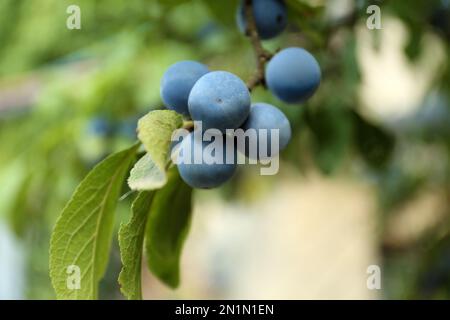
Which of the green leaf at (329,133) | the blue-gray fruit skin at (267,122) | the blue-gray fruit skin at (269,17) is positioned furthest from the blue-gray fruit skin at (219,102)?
the green leaf at (329,133)

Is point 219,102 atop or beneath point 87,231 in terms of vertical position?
atop

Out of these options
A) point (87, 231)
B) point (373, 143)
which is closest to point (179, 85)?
point (87, 231)

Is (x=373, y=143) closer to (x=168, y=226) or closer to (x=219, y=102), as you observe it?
(x=168, y=226)

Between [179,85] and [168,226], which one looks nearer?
[179,85]

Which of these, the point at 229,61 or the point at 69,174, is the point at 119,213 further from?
the point at 229,61

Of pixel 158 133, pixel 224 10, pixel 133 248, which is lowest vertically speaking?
pixel 133 248

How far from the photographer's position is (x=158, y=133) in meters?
0.66

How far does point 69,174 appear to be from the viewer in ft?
5.58

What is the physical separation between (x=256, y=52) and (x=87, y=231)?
0.32 m

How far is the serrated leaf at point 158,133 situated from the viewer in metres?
0.65

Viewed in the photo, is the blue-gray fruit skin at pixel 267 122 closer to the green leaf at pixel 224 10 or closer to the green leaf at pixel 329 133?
the green leaf at pixel 224 10

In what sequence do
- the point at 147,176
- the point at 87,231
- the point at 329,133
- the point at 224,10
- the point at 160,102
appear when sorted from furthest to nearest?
the point at 160,102, the point at 329,133, the point at 224,10, the point at 87,231, the point at 147,176
